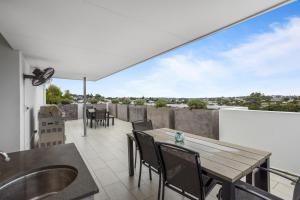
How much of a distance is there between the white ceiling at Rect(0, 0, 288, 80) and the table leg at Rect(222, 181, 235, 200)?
171 cm

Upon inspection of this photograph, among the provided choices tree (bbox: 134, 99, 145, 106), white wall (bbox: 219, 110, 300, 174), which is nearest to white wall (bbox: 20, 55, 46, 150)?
tree (bbox: 134, 99, 145, 106)

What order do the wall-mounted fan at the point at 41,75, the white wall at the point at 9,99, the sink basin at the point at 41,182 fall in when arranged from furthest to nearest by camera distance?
the wall-mounted fan at the point at 41,75, the white wall at the point at 9,99, the sink basin at the point at 41,182

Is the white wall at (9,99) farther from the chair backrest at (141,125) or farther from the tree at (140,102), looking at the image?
the tree at (140,102)

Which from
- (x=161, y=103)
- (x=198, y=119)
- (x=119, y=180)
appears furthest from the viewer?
(x=161, y=103)

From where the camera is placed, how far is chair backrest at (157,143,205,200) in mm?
1327

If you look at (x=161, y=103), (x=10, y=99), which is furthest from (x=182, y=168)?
(x=161, y=103)

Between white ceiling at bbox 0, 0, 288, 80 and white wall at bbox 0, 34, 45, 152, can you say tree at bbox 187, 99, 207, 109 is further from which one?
white wall at bbox 0, 34, 45, 152

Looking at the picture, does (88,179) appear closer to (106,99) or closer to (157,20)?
(157,20)

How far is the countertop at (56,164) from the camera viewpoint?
2.79 feet

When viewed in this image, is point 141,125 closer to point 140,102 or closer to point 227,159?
point 227,159

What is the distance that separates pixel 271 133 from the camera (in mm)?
2646

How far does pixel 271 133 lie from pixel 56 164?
10.4 ft

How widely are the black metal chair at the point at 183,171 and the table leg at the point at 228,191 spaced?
184 mm

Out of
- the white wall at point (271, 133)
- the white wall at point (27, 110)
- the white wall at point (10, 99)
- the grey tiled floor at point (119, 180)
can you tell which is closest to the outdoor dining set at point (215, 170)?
the grey tiled floor at point (119, 180)
